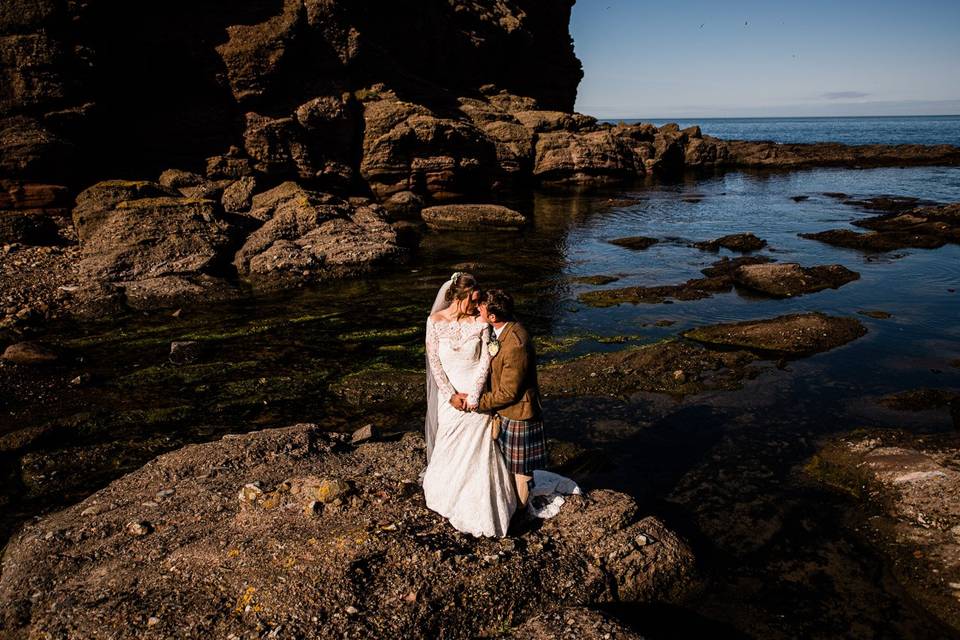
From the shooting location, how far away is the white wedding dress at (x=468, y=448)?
7.48 meters

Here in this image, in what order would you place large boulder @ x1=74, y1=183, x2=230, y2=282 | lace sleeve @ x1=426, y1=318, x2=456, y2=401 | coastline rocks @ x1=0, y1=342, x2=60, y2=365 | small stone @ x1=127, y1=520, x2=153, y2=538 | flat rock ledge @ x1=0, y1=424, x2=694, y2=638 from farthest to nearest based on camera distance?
1. large boulder @ x1=74, y1=183, x2=230, y2=282
2. coastline rocks @ x1=0, y1=342, x2=60, y2=365
3. small stone @ x1=127, y1=520, x2=153, y2=538
4. lace sleeve @ x1=426, y1=318, x2=456, y2=401
5. flat rock ledge @ x1=0, y1=424, x2=694, y2=638

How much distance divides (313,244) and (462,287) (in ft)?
69.5

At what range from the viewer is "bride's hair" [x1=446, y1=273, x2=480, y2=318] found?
24.9 ft

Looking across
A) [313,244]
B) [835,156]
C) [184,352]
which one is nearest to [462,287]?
[184,352]

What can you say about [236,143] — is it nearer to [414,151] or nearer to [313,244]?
[414,151]

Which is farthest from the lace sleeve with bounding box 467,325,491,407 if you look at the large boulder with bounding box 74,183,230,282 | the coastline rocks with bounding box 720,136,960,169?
the coastline rocks with bounding box 720,136,960,169

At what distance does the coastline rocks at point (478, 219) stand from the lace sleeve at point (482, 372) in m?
30.6

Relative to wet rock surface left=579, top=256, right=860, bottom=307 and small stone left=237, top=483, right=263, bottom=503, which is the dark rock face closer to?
wet rock surface left=579, top=256, right=860, bottom=307

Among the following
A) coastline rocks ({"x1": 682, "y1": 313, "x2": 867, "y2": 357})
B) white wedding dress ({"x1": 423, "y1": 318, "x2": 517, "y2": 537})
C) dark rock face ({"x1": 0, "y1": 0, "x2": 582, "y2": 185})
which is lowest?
coastline rocks ({"x1": 682, "y1": 313, "x2": 867, "y2": 357})

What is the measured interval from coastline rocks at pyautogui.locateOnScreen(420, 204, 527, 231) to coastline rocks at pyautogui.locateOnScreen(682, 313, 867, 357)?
2101cm

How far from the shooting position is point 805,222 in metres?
38.8

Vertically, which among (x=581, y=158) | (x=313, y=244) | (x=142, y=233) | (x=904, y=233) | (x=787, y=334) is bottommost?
(x=787, y=334)

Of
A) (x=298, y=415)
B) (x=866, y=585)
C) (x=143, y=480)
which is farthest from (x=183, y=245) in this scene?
(x=866, y=585)

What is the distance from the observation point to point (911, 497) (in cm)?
952
